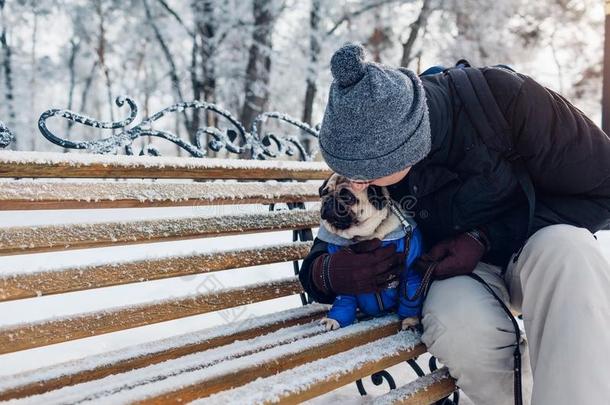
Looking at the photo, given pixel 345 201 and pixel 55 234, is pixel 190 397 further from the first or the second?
pixel 345 201

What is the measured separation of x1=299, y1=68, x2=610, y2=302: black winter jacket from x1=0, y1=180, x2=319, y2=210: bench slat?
693mm

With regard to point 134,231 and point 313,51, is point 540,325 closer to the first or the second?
point 134,231

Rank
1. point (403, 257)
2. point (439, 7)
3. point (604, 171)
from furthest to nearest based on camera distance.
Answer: point (439, 7)
point (403, 257)
point (604, 171)

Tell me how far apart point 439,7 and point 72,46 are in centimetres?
1299

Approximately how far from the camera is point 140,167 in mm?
2025

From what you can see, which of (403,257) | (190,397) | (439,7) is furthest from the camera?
(439,7)

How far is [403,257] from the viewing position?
2057mm

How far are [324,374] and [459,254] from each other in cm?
71

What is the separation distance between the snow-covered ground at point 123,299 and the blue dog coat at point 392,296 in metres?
0.56

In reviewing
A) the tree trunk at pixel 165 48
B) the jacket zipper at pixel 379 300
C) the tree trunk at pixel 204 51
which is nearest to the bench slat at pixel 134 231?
the jacket zipper at pixel 379 300

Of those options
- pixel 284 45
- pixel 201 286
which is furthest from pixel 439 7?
pixel 201 286

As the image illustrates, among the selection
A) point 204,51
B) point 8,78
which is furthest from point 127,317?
point 8,78

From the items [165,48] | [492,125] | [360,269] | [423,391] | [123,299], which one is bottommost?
[123,299]

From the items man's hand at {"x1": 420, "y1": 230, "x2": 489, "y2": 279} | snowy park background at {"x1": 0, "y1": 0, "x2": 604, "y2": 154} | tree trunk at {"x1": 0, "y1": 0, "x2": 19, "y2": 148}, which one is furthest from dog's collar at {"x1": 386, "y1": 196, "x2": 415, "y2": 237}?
tree trunk at {"x1": 0, "y1": 0, "x2": 19, "y2": 148}
